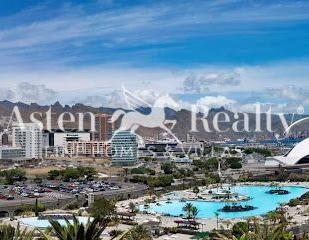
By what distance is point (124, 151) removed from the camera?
5981 cm

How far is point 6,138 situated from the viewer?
8425 centimetres

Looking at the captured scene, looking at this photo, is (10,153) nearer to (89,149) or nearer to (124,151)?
(89,149)

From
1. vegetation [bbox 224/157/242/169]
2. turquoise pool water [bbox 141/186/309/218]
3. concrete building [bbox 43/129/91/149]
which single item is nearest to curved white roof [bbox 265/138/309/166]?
vegetation [bbox 224/157/242/169]

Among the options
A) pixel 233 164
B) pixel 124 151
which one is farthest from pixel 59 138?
pixel 233 164

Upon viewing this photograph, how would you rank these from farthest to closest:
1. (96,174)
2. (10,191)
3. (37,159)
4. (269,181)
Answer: (37,159)
(96,174)
(269,181)
(10,191)

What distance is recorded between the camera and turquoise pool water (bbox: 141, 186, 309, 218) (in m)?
28.0

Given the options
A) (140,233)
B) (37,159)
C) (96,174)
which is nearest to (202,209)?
(140,233)

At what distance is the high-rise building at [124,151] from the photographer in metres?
59.5

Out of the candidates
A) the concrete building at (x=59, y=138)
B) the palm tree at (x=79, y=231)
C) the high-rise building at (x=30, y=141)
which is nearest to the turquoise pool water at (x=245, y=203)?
the palm tree at (x=79, y=231)

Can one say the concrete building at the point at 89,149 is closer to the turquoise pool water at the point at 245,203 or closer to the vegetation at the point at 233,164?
the vegetation at the point at 233,164

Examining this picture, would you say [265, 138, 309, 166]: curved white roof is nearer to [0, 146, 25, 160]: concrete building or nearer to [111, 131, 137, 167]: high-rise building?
[111, 131, 137, 167]: high-rise building

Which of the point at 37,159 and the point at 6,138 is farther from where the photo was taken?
the point at 6,138

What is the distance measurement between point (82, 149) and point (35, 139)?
7217mm

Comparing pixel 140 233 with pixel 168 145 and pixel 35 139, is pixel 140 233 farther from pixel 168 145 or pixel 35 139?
pixel 168 145
